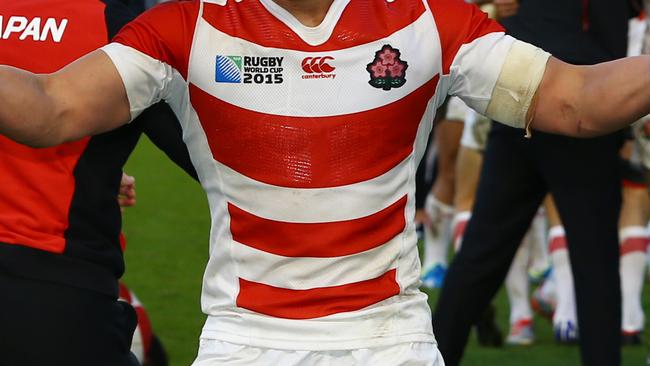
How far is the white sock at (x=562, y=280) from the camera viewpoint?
24.8 feet

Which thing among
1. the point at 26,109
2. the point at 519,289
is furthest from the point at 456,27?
the point at 519,289

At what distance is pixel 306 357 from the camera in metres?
3.43

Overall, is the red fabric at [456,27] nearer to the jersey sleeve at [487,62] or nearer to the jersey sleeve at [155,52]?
the jersey sleeve at [487,62]

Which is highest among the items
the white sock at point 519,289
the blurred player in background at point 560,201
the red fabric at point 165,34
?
the red fabric at point 165,34

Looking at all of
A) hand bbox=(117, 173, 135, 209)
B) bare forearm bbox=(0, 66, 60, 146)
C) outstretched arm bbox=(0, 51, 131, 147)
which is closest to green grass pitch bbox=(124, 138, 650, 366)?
hand bbox=(117, 173, 135, 209)

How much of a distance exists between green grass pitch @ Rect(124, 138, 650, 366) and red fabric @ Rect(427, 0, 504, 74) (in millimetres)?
3833

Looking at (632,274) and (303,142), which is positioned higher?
(303,142)

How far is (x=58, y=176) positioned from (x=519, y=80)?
1294mm

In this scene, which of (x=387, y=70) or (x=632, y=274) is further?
(x=632, y=274)

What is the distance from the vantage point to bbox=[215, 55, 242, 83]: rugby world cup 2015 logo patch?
348 centimetres

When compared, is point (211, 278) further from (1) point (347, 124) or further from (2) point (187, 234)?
(2) point (187, 234)

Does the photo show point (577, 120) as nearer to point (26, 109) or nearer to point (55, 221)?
point (26, 109)

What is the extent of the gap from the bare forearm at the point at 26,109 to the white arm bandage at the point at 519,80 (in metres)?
1.09

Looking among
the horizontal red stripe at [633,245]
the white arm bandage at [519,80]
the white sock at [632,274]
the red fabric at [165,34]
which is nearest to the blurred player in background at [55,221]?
the red fabric at [165,34]
